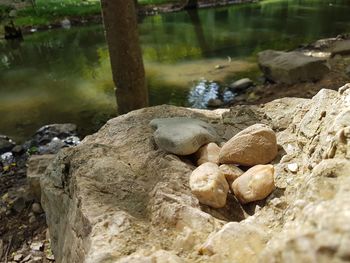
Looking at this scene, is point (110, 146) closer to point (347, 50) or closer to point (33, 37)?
point (347, 50)

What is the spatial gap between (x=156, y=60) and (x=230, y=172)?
928 cm

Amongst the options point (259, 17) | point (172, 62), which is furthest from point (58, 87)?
point (259, 17)

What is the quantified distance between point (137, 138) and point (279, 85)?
213 inches

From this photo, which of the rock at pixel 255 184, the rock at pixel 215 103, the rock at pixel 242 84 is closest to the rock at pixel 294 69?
the rock at pixel 242 84

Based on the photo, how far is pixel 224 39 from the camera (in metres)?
13.4

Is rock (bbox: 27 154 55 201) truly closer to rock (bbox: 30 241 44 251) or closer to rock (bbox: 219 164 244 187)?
rock (bbox: 30 241 44 251)

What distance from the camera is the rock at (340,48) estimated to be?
872 cm

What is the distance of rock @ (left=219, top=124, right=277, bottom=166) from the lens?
2010mm

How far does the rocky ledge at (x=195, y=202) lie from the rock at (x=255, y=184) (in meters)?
0.04

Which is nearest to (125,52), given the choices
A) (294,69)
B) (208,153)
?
(208,153)

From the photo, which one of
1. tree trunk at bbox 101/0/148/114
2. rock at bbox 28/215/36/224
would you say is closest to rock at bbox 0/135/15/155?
tree trunk at bbox 101/0/148/114

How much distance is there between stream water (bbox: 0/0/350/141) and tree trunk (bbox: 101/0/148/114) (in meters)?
2.12

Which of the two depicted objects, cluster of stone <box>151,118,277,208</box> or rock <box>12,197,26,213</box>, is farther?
rock <box>12,197,26,213</box>

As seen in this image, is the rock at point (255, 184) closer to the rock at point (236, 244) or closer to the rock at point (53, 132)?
the rock at point (236, 244)
